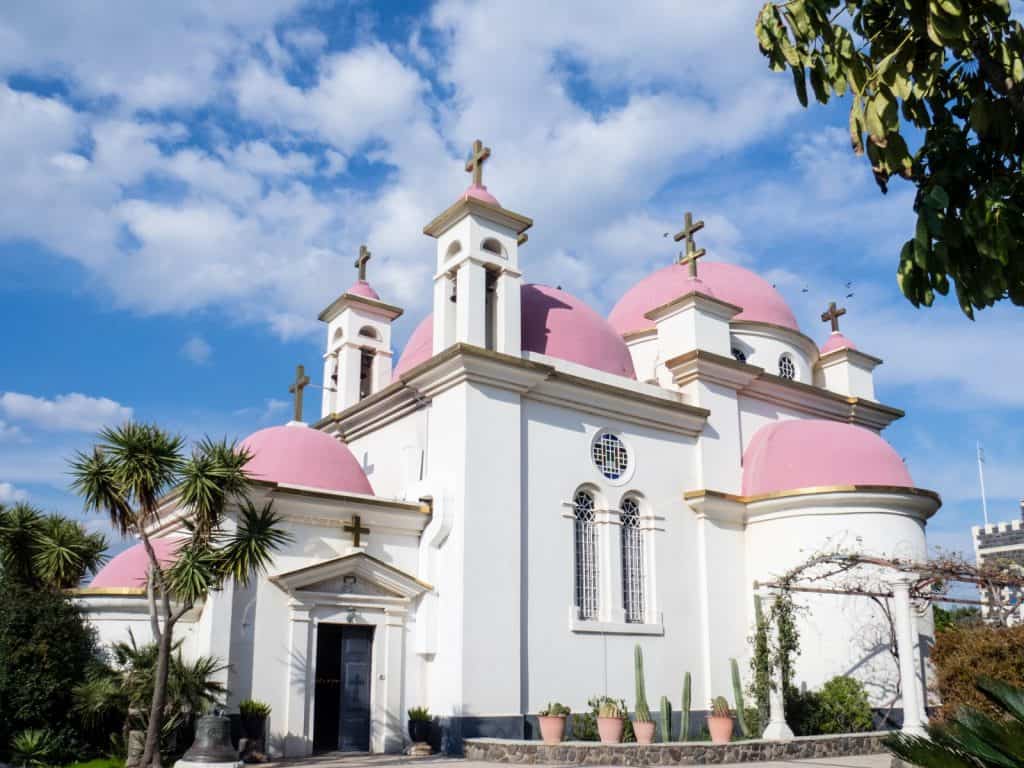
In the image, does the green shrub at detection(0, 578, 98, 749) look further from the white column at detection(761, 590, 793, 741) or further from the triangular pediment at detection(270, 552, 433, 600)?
the white column at detection(761, 590, 793, 741)

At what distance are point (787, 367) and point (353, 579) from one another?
13.2 m

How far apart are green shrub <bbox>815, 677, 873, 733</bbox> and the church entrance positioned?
8.40 meters

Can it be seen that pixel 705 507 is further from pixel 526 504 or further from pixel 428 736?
pixel 428 736

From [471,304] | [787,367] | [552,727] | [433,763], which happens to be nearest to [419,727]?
[433,763]

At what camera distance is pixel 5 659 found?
48.3 ft

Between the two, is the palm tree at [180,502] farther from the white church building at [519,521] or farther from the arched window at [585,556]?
the arched window at [585,556]

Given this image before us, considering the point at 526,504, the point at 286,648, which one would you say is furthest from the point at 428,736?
the point at 526,504

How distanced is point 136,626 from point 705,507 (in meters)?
11.1

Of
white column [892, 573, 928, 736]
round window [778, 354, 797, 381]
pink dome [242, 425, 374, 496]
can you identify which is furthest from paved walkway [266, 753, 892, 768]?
round window [778, 354, 797, 381]

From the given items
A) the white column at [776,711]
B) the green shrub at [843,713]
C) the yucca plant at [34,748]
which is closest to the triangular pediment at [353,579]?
the yucca plant at [34,748]

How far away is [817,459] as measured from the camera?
20.5m

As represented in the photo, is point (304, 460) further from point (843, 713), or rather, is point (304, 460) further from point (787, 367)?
point (787, 367)

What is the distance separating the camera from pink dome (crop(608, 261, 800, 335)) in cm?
2488

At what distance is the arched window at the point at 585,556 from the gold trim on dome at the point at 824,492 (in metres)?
2.44
